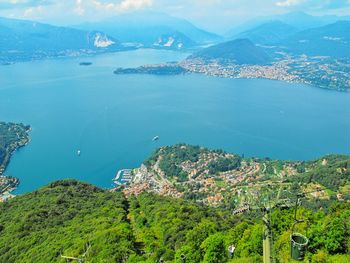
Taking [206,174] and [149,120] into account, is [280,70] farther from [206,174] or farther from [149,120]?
[206,174]

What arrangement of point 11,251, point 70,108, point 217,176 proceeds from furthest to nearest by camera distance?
point 70,108
point 217,176
point 11,251

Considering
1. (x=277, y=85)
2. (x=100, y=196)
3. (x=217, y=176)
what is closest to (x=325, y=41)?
(x=277, y=85)

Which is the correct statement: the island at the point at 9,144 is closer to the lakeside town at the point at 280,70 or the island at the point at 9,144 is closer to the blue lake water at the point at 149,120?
the blue lake water at the point at 149,120

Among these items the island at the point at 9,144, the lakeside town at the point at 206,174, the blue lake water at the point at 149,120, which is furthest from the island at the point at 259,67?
the island at the point at 9,144

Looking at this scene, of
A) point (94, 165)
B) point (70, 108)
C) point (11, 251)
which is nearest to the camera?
point (11, 251)

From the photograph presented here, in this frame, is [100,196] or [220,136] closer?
[100,196]

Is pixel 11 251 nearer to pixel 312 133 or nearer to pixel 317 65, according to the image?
pixel 312 133

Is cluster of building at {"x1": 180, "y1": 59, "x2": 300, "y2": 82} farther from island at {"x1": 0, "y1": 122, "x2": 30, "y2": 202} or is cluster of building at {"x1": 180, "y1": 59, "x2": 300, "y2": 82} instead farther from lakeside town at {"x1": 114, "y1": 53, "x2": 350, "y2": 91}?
island at {"x1": 0, "y1": 122, "x2": 30, "y2": 202}
